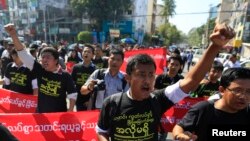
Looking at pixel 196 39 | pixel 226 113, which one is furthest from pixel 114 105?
pixel 196 39

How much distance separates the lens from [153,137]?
2.55m

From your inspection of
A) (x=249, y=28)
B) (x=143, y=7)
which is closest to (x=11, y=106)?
(x=249, y=28)

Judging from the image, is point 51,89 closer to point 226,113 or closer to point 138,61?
point 138,61

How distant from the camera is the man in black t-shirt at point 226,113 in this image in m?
2.50

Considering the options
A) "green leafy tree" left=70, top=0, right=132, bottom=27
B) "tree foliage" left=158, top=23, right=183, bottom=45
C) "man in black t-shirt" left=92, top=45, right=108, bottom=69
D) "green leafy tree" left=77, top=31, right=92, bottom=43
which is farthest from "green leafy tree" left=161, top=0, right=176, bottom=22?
"man in black t-shirt" left=92, top=45, right=108, bottom=69

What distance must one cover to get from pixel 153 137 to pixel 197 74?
64 centimetres

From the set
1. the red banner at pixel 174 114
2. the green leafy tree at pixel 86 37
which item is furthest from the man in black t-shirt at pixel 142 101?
the green leafy tree at pixel 86 37

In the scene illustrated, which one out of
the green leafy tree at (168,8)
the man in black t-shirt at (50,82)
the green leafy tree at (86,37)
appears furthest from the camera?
the green leafy tree at (168,8)

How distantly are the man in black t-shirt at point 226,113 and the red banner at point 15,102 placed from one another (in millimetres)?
3343

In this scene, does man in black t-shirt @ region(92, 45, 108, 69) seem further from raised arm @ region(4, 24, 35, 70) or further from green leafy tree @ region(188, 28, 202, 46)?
green leafy tree @ region(188, 28, 202, 46)

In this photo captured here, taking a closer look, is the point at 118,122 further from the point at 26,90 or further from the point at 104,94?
the point at 26,90

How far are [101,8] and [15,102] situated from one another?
44.1m

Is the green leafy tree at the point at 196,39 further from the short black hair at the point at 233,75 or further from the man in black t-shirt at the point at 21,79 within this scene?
the short black hair at the point at 233,75

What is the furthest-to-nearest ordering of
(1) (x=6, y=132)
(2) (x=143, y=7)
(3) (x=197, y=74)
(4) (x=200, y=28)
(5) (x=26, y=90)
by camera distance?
(4) (x=200, y=28) → (2) (x=143, y=7) → (5) (x=26, y=90) → (3) (x=197, y=74) → (1) (x=6, y=132)
